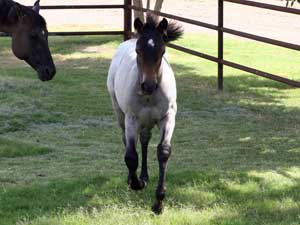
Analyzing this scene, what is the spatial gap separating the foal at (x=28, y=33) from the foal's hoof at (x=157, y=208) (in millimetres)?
1699

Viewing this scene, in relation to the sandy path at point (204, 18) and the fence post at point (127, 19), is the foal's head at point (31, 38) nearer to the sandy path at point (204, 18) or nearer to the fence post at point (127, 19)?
the fence post at point (127, 19)

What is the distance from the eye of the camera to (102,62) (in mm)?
14555

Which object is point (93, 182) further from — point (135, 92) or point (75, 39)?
point (75, 39)

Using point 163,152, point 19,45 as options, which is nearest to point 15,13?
point 19,45

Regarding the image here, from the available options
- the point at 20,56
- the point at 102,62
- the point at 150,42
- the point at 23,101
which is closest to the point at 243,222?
the point at 150,42

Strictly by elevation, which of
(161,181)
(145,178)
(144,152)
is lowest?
(145,178)

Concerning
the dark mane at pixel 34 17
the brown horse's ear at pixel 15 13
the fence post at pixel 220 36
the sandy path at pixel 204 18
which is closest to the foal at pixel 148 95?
the dark mane at pixel 34 17

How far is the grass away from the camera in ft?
18.3

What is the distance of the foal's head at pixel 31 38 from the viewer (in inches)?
256

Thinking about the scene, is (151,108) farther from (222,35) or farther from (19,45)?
(222,35)

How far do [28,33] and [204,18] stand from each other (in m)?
16.6

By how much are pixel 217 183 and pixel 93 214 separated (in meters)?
1.26

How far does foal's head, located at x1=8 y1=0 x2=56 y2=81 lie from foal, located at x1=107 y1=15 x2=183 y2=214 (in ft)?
2.23

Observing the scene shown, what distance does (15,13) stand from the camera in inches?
256
